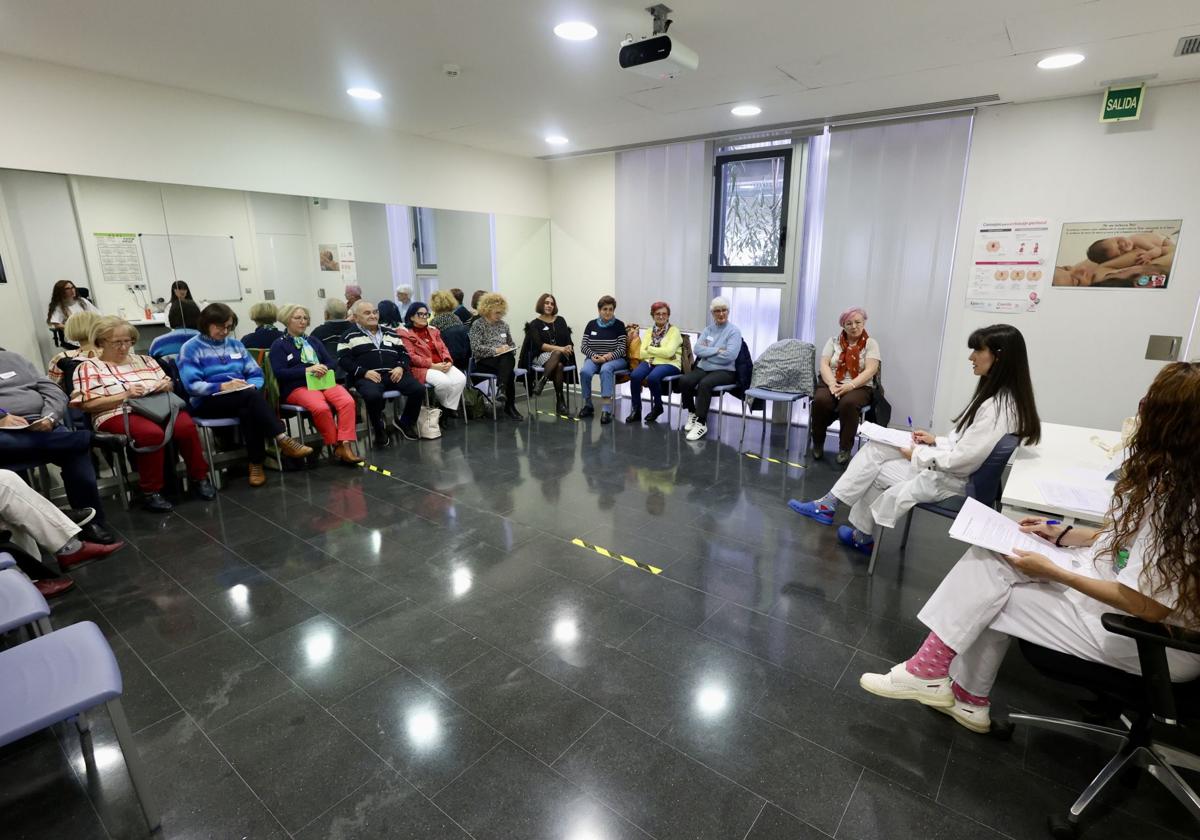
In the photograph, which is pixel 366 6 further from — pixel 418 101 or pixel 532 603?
pixel 532 603

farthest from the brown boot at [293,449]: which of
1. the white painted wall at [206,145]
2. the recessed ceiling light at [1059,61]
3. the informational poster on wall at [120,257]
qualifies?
the recessed ceiling light at [1059,61]

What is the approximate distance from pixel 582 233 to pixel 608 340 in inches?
69.3

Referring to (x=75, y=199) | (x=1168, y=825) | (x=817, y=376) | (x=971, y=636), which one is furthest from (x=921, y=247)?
(x=75, y=199)

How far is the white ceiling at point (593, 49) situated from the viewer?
2920 mm

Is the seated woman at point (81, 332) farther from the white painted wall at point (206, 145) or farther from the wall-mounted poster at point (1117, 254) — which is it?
the wall-mounted poster at point (1117, 254)

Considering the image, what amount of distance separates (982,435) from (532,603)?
87.7 inches

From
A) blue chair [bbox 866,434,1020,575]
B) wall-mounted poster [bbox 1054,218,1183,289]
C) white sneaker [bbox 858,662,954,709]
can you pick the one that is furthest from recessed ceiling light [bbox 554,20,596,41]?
wall-mounted poster [bbox 1054,218,1183,289]

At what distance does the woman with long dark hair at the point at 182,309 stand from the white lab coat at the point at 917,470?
15.7ft

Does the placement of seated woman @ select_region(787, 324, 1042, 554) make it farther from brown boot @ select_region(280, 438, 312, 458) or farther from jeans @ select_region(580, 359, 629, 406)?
brown boot @ select_region(280, 438, 312, 458)

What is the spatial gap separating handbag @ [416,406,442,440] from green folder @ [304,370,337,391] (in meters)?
0.87

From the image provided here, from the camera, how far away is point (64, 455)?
130 inches

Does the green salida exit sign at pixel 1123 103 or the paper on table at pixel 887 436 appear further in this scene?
the green salida exit sign at pixel 1123 103

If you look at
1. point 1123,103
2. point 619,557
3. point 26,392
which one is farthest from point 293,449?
point 1123,103

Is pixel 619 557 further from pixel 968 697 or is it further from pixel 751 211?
pixel 751 211
